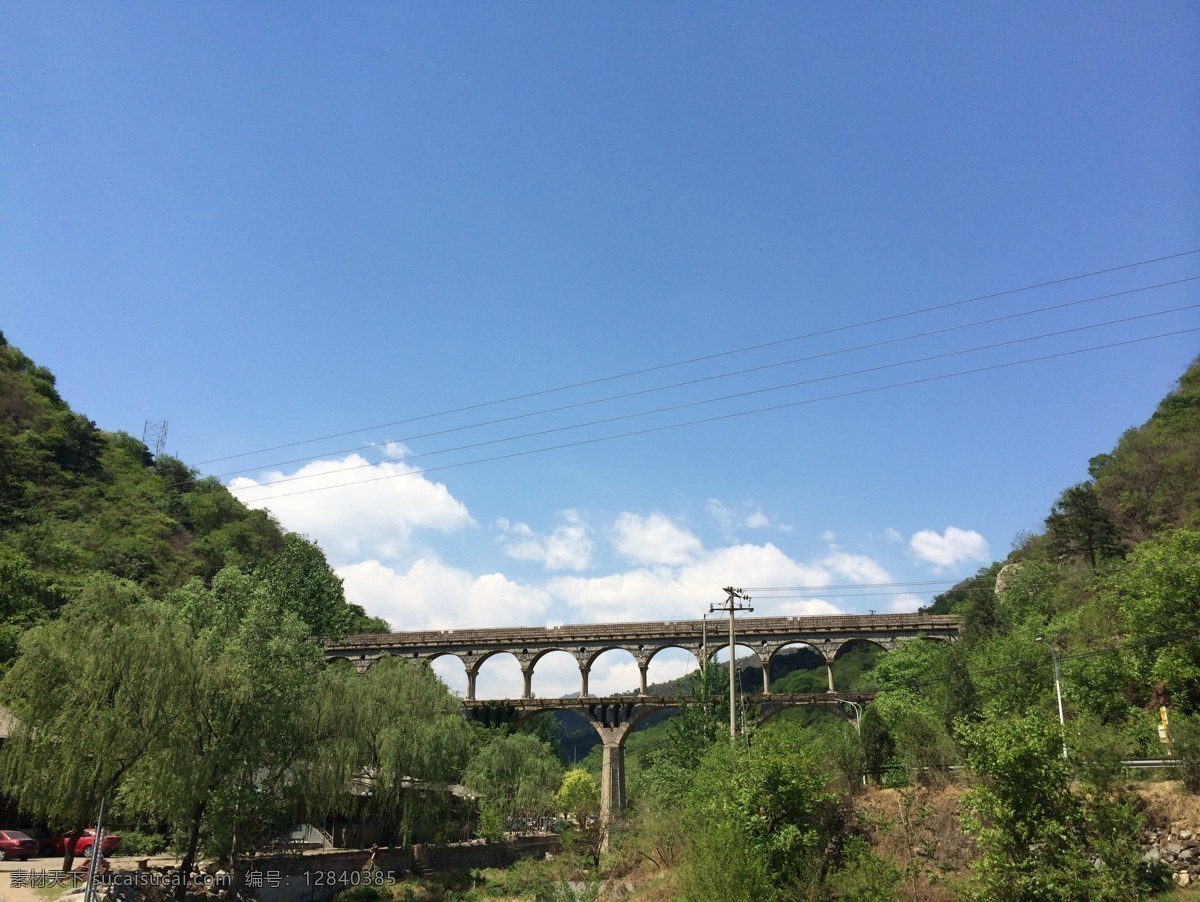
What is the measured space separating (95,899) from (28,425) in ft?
209

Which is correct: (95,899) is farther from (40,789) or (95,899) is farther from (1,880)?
(1,880)

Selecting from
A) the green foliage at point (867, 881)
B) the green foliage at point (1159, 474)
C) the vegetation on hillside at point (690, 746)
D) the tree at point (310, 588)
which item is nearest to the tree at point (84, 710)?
the vegetation on hillside at point (690, 746)

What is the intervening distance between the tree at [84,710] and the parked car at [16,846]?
20.3ft

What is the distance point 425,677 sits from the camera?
31.5 m

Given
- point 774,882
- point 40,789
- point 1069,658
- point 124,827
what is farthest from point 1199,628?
point 124,827

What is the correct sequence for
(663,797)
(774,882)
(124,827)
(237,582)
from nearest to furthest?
(774,882) → (237,582) → (124,827) → (663,797)

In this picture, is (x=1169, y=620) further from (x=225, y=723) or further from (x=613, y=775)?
(x=613, y=775)

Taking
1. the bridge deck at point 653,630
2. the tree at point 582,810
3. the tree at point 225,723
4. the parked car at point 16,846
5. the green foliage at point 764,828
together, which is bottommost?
the tree at point 582,810

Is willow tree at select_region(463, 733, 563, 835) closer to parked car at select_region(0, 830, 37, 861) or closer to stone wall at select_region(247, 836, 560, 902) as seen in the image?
stone wall at select_region(247, 836, 560, 902)

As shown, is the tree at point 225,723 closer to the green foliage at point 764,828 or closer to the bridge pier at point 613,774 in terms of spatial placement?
the green foliage at point 764,828

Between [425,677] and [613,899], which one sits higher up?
[425,677]

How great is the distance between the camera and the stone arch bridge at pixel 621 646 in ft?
156

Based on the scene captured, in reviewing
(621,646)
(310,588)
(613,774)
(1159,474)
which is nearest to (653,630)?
(621,646)

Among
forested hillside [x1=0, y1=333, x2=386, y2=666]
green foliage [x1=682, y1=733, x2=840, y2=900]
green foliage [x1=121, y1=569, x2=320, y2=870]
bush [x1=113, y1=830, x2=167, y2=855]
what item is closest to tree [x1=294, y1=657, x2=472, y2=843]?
green foliage [x1=121, y1=569, x2=320, y2=870]
